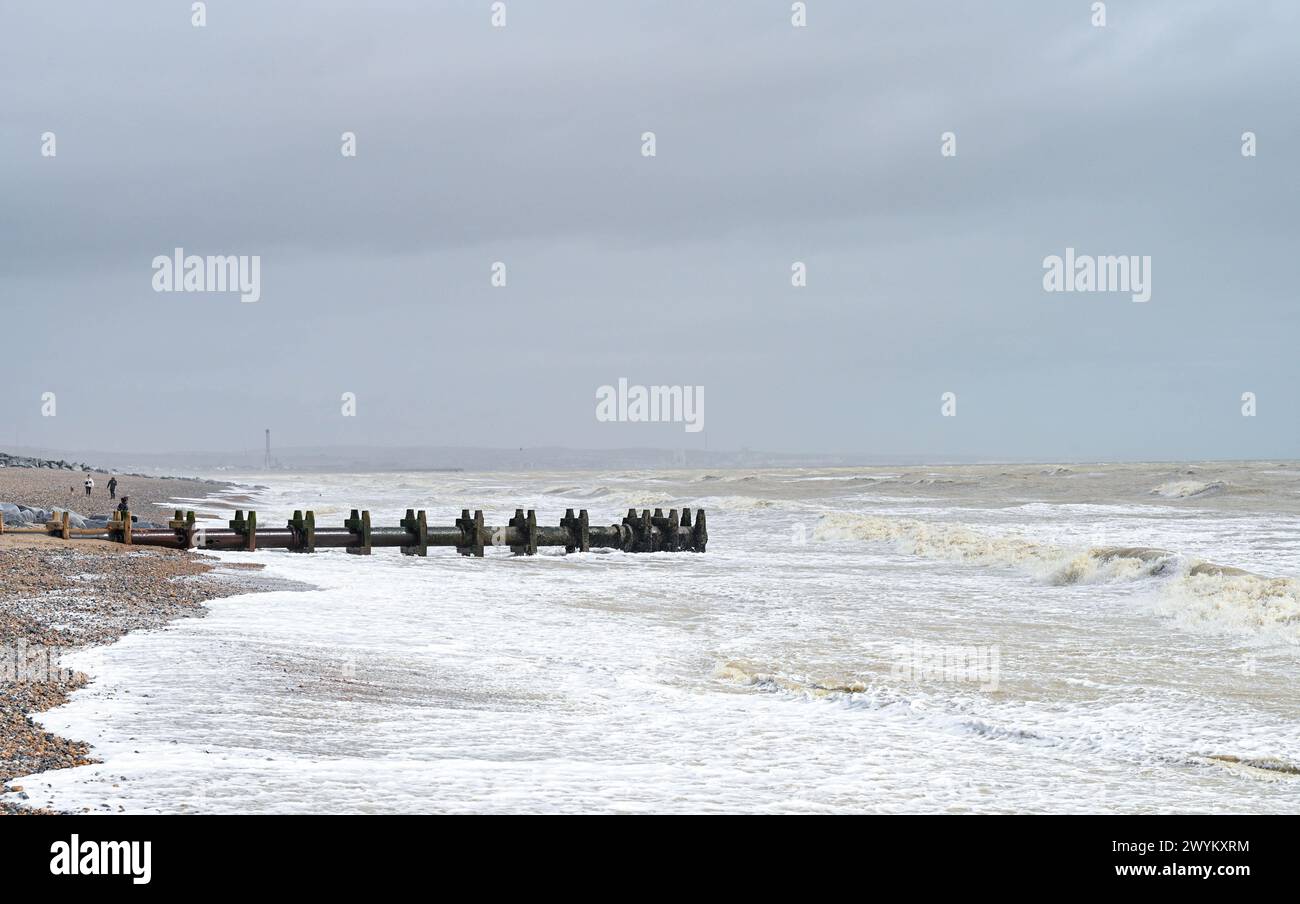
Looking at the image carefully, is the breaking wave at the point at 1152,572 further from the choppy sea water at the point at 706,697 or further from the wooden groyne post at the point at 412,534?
the wooden groyne post at the point at 412,534

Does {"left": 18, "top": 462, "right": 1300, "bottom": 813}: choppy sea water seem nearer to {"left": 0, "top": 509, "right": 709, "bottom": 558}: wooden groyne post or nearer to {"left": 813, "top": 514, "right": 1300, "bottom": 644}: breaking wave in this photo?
{"left": 813, "top": 514, "right": 1300, "bottom": 644}: breaking wave

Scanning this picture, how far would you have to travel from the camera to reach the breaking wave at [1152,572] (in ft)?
57.1

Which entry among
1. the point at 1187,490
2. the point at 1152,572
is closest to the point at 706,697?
the point at 1152,572

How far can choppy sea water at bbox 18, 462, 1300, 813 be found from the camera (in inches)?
291

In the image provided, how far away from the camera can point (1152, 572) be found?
2294cm

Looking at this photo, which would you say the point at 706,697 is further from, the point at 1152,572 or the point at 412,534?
the point at 412,534

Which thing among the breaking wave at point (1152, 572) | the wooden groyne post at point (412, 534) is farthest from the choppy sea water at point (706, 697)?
the wooden groyne post at point (412, 534)

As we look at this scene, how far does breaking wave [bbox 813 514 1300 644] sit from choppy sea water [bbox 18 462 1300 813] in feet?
0.38

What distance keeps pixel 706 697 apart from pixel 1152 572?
15.2 m

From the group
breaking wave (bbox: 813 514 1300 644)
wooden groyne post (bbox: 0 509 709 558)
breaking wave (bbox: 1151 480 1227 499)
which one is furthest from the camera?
breaking wave (bbox: 1151 480 1227 499)

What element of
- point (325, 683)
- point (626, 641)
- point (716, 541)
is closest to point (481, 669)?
point (325, 683)

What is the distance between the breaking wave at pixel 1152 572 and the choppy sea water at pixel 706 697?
0.11 metres

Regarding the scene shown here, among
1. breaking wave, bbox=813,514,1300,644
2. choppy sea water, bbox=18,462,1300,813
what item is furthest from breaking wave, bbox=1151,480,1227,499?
choppy sea water, bbox=18,462,1300,813
